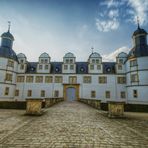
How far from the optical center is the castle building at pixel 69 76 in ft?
91.0

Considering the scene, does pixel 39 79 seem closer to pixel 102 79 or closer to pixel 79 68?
pixel 79 68

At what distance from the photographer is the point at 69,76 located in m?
30.2

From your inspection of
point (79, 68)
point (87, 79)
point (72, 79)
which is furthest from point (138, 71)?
point (72, 79)

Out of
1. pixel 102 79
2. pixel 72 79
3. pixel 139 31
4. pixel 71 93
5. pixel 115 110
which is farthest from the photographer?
pixel 72 79

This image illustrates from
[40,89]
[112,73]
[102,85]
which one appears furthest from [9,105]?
[112,73]

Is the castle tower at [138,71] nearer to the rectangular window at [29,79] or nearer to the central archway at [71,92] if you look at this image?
the central archway at [71,92]

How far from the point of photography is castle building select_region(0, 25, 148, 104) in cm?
2774

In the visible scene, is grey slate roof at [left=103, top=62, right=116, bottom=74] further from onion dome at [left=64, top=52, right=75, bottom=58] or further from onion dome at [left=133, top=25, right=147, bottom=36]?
onion dome at [left=133, top=25, right=147, bottom=36]

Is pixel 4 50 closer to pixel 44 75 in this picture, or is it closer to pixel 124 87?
pixel 44 75

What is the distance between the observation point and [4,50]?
94.8 feet

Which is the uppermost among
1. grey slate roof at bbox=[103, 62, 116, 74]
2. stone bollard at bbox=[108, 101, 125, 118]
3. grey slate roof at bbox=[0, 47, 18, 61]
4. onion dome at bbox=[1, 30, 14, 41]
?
onion dome at bbox=[1, 30, 14, 41]

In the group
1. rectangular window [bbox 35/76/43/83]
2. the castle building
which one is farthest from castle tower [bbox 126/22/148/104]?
rectangular window [bbox 35/76/43/83]

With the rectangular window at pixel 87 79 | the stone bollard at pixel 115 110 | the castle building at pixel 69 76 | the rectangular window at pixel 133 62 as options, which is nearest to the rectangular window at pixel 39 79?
the castle building at pixel 69 76

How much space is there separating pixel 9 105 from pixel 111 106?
13.4 meters
